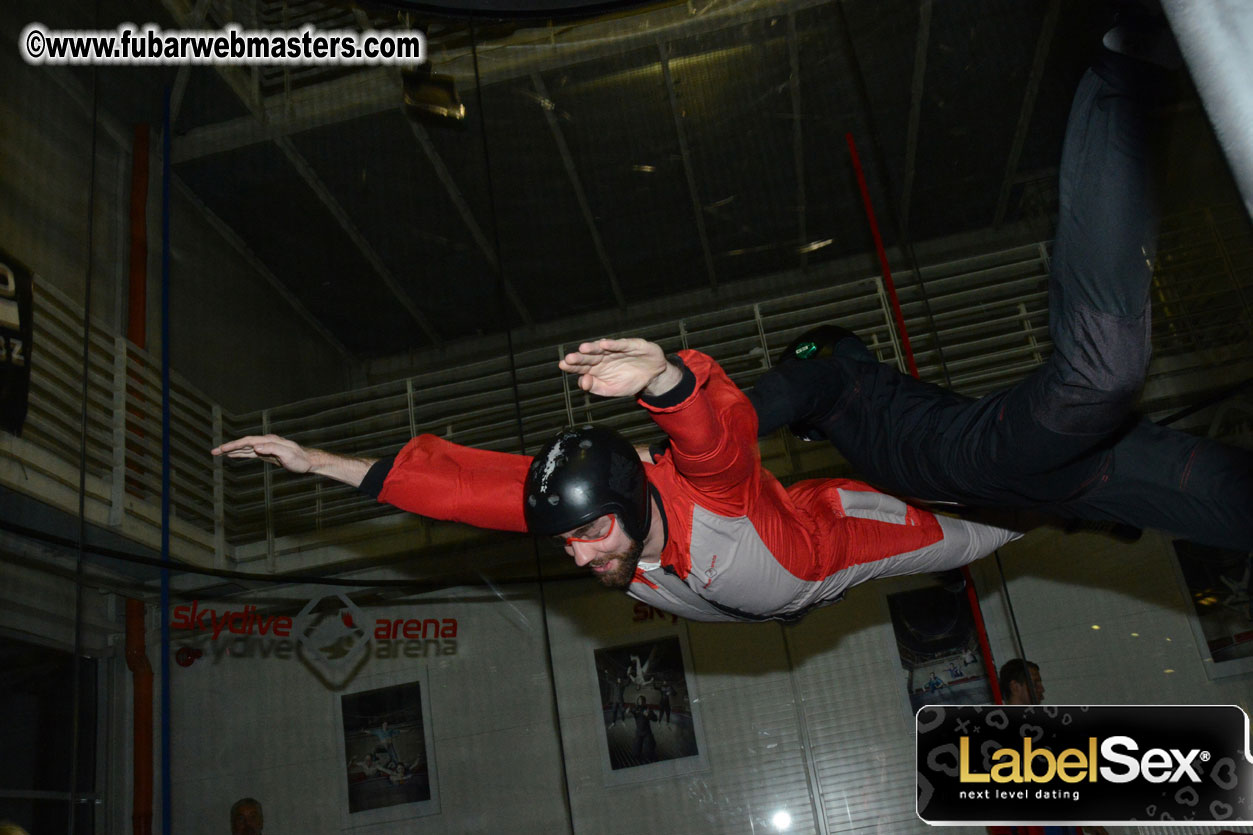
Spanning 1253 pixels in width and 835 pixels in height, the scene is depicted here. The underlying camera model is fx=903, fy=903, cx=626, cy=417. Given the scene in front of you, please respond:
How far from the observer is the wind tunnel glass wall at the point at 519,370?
2631mm

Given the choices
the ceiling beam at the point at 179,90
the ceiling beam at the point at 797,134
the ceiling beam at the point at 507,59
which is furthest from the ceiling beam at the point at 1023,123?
the ceiling beam at the point at 179,90

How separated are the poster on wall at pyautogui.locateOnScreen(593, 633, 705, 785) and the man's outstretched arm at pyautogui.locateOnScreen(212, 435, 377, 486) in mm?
1276

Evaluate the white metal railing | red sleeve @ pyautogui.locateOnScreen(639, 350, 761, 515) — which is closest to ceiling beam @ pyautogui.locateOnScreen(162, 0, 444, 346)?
the white metal railing

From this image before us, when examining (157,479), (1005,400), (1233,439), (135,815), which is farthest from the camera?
(157,479)

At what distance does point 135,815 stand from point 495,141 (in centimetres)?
248

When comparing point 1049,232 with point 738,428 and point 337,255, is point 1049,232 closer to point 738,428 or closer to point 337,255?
point 738,428

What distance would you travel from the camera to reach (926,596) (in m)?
2.83

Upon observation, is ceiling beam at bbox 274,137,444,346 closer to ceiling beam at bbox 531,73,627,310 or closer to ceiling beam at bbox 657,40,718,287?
ceiling beam at bbox 531,73,627,310

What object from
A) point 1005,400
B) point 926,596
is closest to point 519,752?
point 926,596

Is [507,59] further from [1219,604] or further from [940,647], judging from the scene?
[1219,604]

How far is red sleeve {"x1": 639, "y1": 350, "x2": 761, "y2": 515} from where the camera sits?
133cm

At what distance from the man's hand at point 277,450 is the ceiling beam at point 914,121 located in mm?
2254

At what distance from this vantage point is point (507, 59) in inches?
135

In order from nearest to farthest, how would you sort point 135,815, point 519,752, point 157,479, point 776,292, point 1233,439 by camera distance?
point 1233,439 → point 135,815 → point 519,752 → point 157,479 → point 776,292
